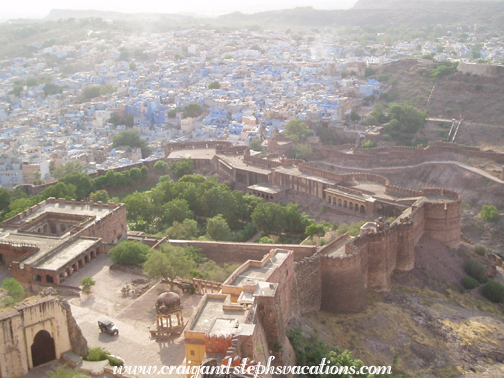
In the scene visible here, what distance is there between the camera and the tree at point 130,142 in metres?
48.5

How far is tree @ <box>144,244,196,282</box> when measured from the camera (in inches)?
778

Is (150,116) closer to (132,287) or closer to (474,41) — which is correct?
(132,287)

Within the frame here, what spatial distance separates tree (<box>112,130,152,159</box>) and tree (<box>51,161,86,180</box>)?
289 inches

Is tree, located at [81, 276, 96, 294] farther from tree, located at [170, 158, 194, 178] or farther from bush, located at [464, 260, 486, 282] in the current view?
tree, located at [170, 158, 194, 178]

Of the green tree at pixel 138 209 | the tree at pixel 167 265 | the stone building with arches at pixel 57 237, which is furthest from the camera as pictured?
the green tree at pixel 138 209

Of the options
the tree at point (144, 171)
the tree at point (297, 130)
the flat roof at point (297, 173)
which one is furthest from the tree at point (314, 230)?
the tree at point (297, 130)

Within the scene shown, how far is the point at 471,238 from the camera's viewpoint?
33.4m

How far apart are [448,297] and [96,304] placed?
43.8 ft

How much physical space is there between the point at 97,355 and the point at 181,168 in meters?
23.6

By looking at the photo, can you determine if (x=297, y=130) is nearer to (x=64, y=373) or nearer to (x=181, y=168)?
(x=181, y=168)

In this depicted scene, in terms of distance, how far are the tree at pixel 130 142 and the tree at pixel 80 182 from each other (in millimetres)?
13412

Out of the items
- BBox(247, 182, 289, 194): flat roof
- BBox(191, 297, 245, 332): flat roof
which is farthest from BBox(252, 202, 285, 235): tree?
BBox(191, 297, 245, 332): flat roof

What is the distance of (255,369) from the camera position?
11688 mm

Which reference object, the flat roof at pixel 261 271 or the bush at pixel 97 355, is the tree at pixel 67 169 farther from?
the bush at pixel 97 355
